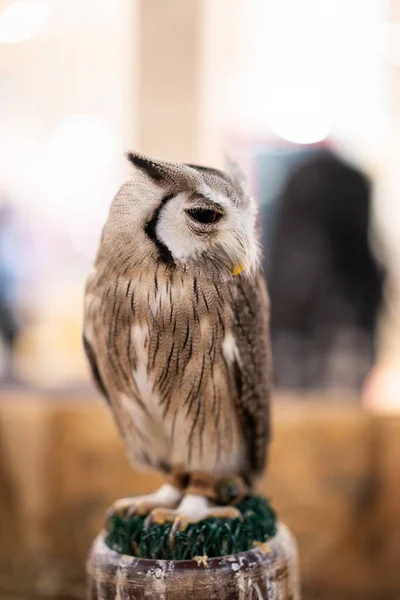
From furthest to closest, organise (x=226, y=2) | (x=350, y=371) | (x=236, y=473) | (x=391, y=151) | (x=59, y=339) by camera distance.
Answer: (x=391, y=151)
(x=226, y=2)
(x=59, y=339)
(x=350, y=371)
(x=236, y=473)

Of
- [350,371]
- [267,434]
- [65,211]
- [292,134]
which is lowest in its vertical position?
[350,371]

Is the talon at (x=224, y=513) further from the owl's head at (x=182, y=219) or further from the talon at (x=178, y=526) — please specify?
the owl's head at (x=182, y=219)

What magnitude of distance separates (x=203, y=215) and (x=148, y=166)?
0.09 metres

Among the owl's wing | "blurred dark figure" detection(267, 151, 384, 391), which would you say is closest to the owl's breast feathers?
the owl's wing

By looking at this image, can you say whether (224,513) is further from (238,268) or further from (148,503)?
(238,268)

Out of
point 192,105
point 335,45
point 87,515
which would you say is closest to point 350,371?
point 87,515

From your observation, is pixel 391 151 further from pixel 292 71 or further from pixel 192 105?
pixel 192 105

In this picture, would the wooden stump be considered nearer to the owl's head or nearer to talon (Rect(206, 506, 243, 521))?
talon (Rect(206, 506, 243, 521))

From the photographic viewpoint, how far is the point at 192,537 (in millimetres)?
775

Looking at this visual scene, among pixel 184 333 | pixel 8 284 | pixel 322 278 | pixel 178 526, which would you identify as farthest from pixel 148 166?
pixel 8 284

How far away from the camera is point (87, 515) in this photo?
65.2 inches

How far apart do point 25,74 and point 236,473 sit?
2.08 meters

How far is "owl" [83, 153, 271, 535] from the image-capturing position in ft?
2.33

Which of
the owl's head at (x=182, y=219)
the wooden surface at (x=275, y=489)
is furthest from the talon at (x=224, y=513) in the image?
the wooden surface at (x=275, y=489)
